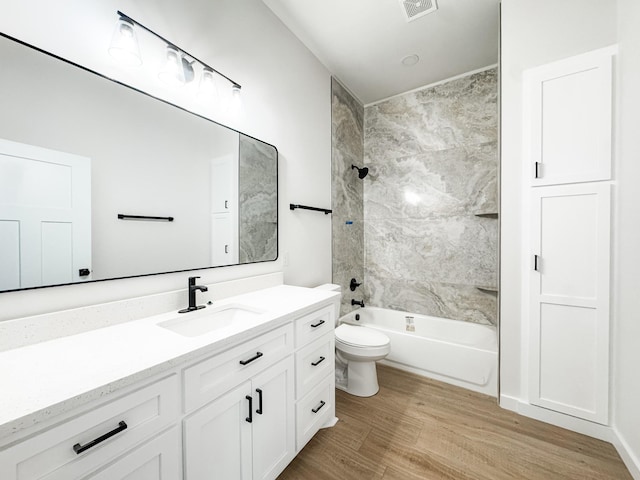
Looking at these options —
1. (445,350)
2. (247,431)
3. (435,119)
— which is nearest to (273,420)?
(247,431)

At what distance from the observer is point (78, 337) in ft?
3.32

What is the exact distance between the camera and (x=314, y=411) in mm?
1562

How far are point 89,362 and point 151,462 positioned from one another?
1.15 ft

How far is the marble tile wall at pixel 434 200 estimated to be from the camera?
2615mm

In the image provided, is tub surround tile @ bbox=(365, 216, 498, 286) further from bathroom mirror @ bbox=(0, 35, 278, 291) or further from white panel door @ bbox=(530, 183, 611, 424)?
bathroom mirror @ bbox=(0, 35, 278, 291)

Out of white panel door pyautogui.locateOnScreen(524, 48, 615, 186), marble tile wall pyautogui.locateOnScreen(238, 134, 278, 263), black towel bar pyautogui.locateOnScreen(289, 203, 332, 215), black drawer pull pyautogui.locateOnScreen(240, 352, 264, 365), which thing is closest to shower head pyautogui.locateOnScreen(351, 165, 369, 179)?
black towel bar pyautogui.locateOnScreen(289, 203, 332, 215)

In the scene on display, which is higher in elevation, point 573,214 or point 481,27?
point 481,27

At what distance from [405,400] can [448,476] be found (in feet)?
2.19

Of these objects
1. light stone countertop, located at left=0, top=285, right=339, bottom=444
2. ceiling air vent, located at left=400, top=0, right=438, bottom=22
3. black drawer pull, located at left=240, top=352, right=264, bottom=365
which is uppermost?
ceiling air vent, located at left=400, top=0, right=438, bottom=22

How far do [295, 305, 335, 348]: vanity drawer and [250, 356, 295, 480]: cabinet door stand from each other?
0.42 feet

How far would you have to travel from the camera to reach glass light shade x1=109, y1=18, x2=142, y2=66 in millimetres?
1158

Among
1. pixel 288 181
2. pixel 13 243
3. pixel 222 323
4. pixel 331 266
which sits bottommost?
pixel 222 323

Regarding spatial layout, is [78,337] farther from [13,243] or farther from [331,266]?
[331,266]

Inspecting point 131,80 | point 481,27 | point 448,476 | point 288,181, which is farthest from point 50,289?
point 481,27
